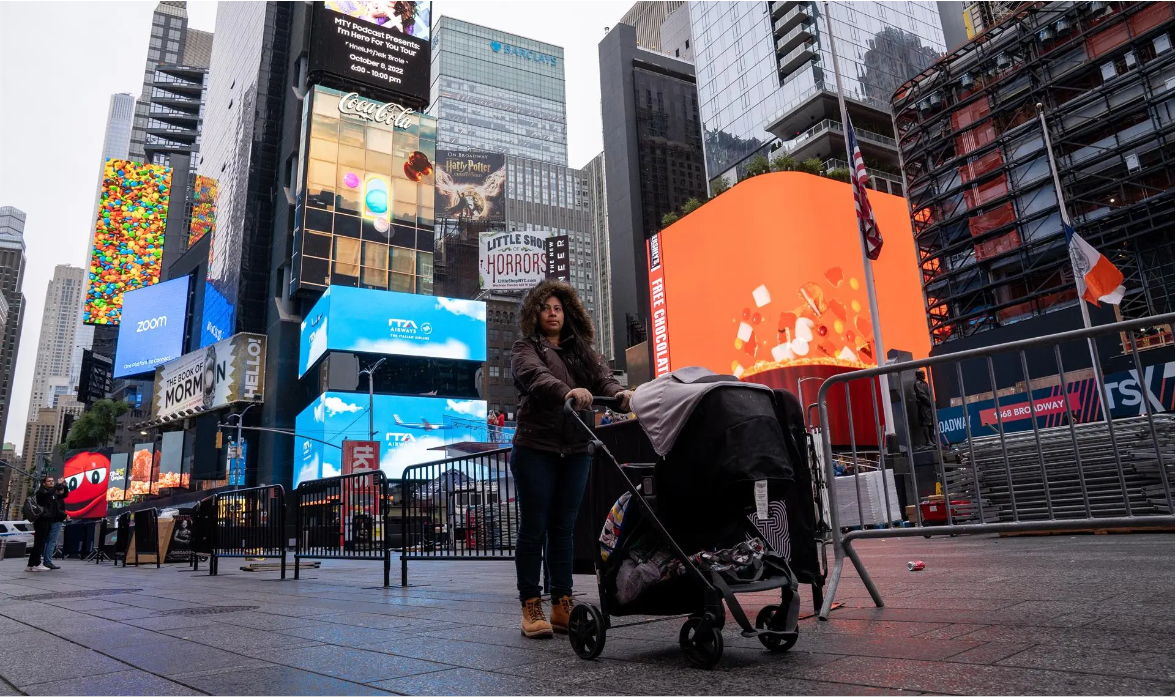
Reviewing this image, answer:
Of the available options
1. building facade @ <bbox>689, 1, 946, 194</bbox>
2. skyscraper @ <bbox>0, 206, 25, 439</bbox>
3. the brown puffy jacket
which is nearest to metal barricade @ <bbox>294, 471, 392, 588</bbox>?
the brown puffy jacket

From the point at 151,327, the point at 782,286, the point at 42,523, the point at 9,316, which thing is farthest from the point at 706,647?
the point at 9,316

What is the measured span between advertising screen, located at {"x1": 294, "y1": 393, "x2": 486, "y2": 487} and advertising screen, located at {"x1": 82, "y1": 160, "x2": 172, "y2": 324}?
1747 inches

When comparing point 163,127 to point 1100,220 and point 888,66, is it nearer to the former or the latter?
point 888,66

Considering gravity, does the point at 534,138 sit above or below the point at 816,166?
above

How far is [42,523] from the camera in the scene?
13648mm

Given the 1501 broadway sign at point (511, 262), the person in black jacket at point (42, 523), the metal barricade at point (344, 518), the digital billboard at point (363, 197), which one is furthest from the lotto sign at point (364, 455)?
the 1501 broadway sign at point (511, 262)

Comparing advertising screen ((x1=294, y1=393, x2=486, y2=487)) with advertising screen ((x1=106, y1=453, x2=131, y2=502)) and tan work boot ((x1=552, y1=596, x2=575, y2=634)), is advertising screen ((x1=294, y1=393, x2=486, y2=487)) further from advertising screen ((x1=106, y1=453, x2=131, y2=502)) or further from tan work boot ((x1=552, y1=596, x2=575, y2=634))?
tan work boot ((x1=552, y1=596, x2=575, y2=634))

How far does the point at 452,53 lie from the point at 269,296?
97.5 meters

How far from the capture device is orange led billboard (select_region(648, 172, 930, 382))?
31406mm

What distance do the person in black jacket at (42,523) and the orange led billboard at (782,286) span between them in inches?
933

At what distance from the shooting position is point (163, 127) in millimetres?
123875

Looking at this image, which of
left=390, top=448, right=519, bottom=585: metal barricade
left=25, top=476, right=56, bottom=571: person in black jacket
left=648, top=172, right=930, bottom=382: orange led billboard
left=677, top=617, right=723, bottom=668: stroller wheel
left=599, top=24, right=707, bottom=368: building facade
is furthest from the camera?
left=599, top=24, right=707, bottom=368: building facade

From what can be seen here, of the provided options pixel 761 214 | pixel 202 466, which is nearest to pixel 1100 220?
pixel 761 214

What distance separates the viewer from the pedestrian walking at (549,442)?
3576 mm
